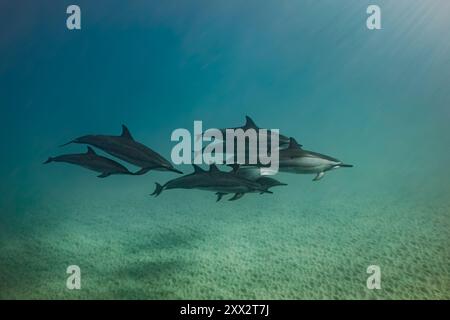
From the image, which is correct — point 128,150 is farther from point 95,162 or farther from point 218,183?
point 218,183

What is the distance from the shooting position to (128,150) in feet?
18.0

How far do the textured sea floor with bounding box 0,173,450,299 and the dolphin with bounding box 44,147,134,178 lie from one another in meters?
1.59

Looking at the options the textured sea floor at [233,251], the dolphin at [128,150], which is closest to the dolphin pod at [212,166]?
the dolphin at [128,150]

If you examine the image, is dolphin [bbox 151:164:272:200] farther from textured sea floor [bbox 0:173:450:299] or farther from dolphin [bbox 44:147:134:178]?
textured sea floor [bbox 0:173:450:299]

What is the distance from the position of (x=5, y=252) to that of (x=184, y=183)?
430cm

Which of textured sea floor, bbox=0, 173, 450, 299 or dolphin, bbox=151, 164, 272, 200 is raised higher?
dolphin, bbox=151, 164, 272, 200

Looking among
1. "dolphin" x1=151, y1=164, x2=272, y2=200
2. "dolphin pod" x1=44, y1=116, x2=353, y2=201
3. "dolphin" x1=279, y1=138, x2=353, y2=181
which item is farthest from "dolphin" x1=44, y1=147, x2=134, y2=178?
"dolphin" x1=279, y1=138, x2=353, y2=181

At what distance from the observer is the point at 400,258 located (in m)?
6.17

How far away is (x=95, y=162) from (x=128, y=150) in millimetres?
636

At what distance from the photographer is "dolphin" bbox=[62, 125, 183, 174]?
5.37 m

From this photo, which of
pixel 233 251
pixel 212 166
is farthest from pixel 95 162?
pixel 233 251

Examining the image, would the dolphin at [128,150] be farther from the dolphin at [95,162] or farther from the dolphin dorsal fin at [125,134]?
the dolphin at [95,162]
